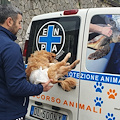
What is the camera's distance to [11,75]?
66.4 inches

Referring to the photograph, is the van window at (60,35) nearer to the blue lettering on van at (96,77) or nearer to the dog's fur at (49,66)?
the blue lettering on van at (96,77)

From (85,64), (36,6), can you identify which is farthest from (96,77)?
(36,6)

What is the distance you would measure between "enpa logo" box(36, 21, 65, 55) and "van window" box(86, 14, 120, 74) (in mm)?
424

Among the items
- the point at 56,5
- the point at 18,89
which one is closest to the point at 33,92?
the point at 18,89

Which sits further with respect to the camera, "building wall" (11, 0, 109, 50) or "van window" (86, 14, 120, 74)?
"building wall" (11, 0, 109, 50)

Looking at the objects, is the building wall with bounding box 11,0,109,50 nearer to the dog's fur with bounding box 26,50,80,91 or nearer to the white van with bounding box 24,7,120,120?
the white van with bounding box 24,7,120,120

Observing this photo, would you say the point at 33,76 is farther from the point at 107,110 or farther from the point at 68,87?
the point at 107,110

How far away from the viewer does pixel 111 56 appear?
7.86 feet

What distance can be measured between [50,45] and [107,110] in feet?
3.79

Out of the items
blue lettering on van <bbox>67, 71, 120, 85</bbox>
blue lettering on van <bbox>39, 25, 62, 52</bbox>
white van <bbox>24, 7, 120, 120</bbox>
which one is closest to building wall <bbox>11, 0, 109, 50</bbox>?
blue lettering on van <bbox>39, 25, 62, 52</bbox>

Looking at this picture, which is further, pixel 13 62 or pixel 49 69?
pixel 49 69

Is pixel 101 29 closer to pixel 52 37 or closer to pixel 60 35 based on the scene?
pixel 60 35

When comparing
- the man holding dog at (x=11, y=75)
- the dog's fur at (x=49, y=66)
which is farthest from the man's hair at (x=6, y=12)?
the dog's fur at (x=49, y=66)

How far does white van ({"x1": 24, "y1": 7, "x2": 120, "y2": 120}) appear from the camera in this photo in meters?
2.37
